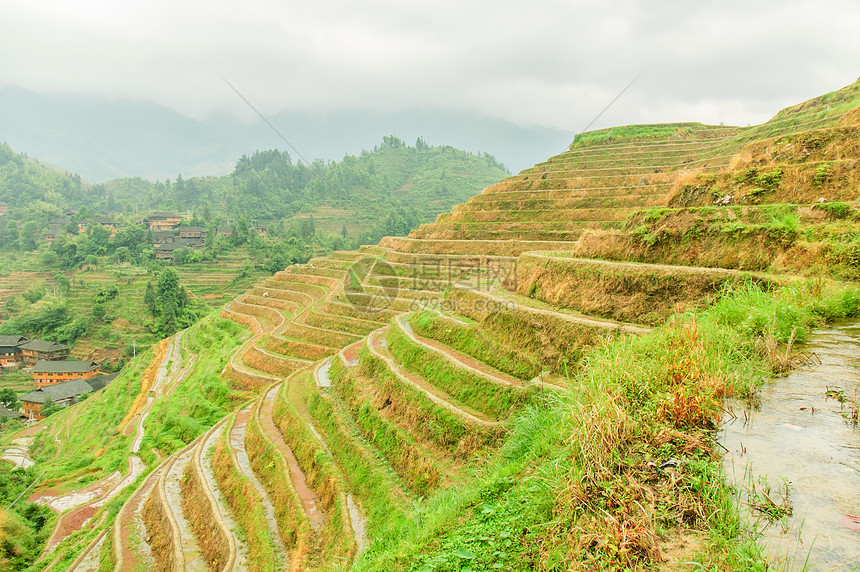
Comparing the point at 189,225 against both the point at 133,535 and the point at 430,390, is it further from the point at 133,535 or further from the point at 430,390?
the point at 430,390

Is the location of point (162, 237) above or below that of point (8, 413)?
above

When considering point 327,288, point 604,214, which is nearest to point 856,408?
point 604,214

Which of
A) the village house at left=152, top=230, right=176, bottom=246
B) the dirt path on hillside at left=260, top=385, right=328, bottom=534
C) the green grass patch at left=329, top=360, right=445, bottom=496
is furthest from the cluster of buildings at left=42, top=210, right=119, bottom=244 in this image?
the green grass patch at left=329, top=360, right=445, bottom=496

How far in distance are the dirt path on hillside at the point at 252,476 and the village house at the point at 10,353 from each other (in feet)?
138

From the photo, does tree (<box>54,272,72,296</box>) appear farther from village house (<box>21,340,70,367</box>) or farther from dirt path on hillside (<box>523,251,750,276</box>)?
dirt path on hillside (<box>523,251,750,276</box>)

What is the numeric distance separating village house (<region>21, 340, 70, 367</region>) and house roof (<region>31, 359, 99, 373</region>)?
2315 mm

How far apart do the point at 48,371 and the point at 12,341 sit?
8.97 metres

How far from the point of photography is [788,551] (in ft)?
7.84

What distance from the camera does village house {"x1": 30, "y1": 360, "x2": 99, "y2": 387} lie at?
39.8m

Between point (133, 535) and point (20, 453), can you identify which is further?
point (20, 453)

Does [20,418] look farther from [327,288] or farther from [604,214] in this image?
[604,214]

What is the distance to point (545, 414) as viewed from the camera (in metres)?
5.46

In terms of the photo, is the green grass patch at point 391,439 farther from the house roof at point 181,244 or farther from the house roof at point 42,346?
the house roof at point 181,244

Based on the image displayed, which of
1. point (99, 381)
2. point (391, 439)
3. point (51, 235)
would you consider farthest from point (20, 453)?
point (51, 235)
